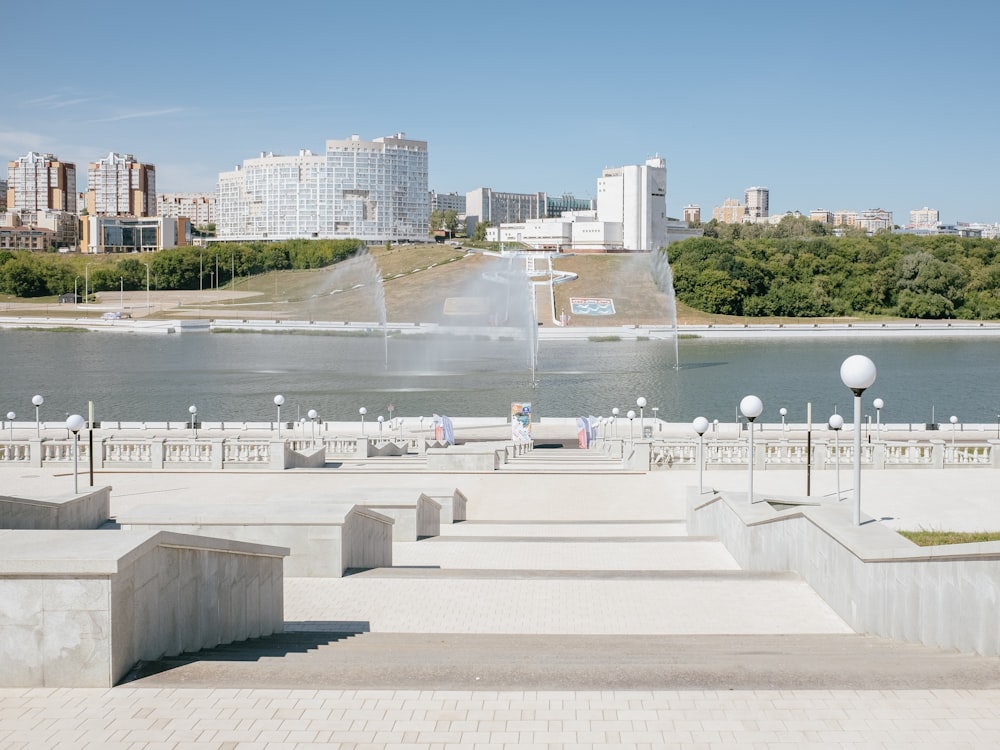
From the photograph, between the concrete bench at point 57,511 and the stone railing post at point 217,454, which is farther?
the stone railing post at point 217,454

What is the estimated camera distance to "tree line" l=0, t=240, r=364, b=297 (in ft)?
465

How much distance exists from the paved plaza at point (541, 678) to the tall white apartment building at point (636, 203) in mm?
167571

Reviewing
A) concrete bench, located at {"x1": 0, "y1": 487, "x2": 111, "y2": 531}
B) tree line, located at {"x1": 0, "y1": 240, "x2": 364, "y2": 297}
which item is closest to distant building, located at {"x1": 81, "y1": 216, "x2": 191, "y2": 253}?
tree line, located at {"x1": 0, "y1": 240, "x2": 364, "y2": 297}

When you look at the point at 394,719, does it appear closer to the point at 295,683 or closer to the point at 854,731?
the point at 295,683

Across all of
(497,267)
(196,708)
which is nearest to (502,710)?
(196,708)

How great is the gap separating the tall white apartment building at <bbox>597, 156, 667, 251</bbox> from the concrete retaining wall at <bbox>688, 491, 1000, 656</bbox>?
547ft

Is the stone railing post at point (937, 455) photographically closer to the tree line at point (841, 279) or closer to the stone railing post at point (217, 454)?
the stone railing post at point (217, 454)

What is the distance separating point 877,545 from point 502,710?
12.4 feet

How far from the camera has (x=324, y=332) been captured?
111625 millimetres

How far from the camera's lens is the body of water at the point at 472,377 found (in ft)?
169

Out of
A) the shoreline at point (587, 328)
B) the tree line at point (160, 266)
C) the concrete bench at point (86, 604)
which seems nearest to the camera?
the concrete bench at point (86, 604)

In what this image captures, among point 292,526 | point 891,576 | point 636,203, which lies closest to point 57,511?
point 292,526

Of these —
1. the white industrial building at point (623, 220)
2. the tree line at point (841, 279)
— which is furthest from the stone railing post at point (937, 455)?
the white industrial building at point (623, 220)

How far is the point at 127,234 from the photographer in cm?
19725
